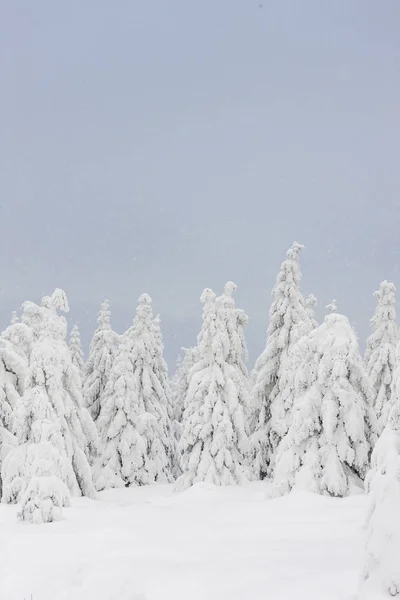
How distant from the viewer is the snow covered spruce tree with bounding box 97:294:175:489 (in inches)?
1471

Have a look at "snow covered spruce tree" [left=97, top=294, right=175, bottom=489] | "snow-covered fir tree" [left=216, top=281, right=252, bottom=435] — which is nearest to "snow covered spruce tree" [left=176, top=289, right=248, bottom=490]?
"snow-covered fir tree" [left=216, top=281, right=252, bottom=435]

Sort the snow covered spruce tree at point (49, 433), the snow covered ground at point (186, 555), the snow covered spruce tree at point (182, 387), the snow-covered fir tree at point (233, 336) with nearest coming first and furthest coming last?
the snow covered ground at point (186, 555), the snow covered spruce tree at point (49, 433), the snow-covered fir tree at point (233, 336), the snow covered spruce tree at point (182, 387)

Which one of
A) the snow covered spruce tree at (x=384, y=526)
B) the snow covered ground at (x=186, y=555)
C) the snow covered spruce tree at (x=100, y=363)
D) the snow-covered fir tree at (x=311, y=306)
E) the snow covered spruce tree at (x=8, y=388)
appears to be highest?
the snow-covered fir tree at (x=311, y=306)

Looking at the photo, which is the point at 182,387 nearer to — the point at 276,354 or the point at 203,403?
the point at 276,354

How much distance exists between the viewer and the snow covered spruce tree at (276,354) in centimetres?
3212

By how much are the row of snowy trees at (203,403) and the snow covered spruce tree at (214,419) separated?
60mm

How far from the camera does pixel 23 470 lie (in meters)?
20.5

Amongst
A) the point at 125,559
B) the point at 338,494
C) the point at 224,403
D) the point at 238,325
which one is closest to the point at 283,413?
the point at 224,403

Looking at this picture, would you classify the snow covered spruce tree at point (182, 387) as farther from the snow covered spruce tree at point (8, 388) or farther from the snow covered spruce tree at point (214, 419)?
the snow covered spruce tree at point (8, 388)

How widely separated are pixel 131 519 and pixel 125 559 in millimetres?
7478

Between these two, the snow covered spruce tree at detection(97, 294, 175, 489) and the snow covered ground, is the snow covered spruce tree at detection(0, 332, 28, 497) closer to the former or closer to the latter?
the snow covered ground

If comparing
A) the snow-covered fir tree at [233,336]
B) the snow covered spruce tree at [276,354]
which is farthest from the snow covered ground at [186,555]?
the snow covered spruce tree at [276,354]

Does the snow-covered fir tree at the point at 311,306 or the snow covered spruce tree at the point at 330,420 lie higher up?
the snow-covered fir tree at the point at 311,306

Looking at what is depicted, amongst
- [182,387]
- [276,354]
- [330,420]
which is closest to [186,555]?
[330,420]
